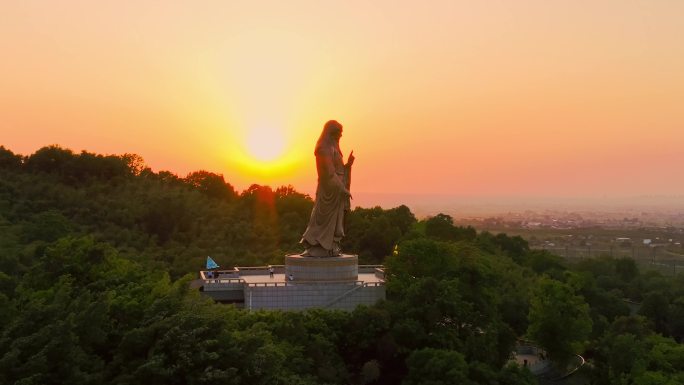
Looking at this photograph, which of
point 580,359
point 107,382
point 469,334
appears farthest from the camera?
point 580,359

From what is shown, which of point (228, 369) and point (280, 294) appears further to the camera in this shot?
point (280, 294)

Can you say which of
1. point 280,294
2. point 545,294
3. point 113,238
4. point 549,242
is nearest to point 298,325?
point 280,294

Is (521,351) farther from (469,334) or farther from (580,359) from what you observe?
(469,334)

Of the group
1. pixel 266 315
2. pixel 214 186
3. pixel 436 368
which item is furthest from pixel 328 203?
pixel 214 186

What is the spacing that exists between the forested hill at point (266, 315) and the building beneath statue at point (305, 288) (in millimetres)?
1223

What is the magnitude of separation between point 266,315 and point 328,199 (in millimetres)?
6417

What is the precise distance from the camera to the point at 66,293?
16719 millimetres

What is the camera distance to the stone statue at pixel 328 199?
25562 millimetres

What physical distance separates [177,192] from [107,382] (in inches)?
1291

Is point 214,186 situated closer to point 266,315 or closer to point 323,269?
point 323,269

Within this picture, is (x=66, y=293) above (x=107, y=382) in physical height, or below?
above

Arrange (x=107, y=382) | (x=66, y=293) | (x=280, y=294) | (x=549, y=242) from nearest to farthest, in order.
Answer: (x=107, y=382)
(x=66, y=293)
(x=280, y=294)
(x=549, y=242)

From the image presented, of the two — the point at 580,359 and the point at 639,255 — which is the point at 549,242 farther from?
the point at 580,359

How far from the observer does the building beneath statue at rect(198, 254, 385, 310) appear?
23.8 meters
